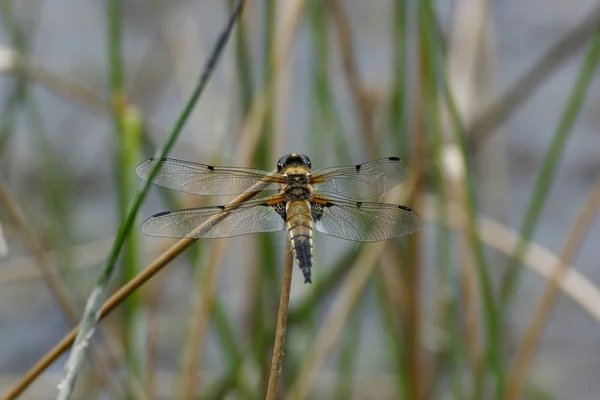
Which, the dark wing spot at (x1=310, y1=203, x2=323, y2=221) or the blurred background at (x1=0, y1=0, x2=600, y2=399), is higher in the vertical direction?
the blurred background at (x1=0, y1=0, x2=600, y2=399)

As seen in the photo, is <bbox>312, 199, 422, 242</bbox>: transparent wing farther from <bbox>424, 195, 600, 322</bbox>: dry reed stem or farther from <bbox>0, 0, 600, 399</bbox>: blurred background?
<bbox>424, 195, 600, 322</bbox>: dry reed stem

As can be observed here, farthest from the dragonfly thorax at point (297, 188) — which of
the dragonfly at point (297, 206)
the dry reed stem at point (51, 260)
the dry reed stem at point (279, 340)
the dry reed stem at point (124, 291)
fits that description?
the dry reed stem at point (51, 260)

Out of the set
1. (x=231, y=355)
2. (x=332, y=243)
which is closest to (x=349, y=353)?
(x=231, y=355)

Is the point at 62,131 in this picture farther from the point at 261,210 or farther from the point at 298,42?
the point at 261,210

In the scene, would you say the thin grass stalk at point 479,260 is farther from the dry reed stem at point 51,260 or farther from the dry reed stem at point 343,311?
the dry reed stem at point 51,260

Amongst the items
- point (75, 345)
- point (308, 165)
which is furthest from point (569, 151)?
point (75, 345)

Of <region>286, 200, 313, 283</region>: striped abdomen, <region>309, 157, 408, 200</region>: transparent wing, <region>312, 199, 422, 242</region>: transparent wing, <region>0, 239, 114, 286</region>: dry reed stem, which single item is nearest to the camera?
<region>286, 200, 313, 283</region>: striped abdomen

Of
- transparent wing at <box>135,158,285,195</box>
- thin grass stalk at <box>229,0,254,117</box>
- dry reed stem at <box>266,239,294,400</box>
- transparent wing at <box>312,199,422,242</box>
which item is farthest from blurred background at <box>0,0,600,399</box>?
dry reed stem at <box>266,239,294,400</box>

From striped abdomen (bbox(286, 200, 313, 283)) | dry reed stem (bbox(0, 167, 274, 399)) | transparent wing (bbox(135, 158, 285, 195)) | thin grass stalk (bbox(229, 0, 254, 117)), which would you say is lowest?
dry reed stem (bbox(0, 167, 274, 399))
